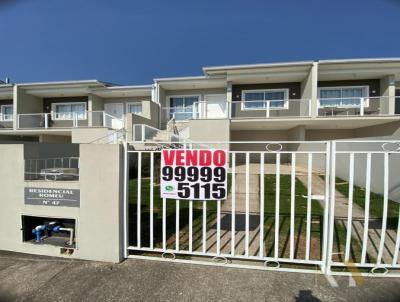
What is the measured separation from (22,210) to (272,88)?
15790 millimetres

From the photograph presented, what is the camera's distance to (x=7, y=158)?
12.4 feet

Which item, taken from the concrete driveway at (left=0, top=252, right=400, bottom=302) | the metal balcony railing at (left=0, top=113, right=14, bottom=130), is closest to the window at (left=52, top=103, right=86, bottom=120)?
the metal balcony railing at (left=0, top=113, right=14, bottom=130)

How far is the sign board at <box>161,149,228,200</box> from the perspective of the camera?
11.0 feet

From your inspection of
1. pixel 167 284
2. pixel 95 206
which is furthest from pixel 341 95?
pixel 95 206

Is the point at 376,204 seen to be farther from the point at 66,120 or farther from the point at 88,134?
the point at 66,120

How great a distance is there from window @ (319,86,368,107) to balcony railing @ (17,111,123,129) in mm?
14402

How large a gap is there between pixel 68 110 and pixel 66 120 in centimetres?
148

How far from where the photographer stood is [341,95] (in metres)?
15.6

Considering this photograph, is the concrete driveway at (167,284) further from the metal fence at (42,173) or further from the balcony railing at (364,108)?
the balcony railing at (364,108)

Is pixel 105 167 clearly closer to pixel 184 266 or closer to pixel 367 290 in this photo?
pixel 184 266

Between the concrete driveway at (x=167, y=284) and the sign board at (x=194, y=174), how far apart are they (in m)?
1.11

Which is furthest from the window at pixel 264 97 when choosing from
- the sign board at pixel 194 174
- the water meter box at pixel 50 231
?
the water meter box at pixel 50 231

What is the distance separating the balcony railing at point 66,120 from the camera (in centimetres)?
1548

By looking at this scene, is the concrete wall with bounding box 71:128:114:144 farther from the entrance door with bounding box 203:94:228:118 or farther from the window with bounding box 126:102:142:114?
the entrance door with bounding box 203:94:228:118
